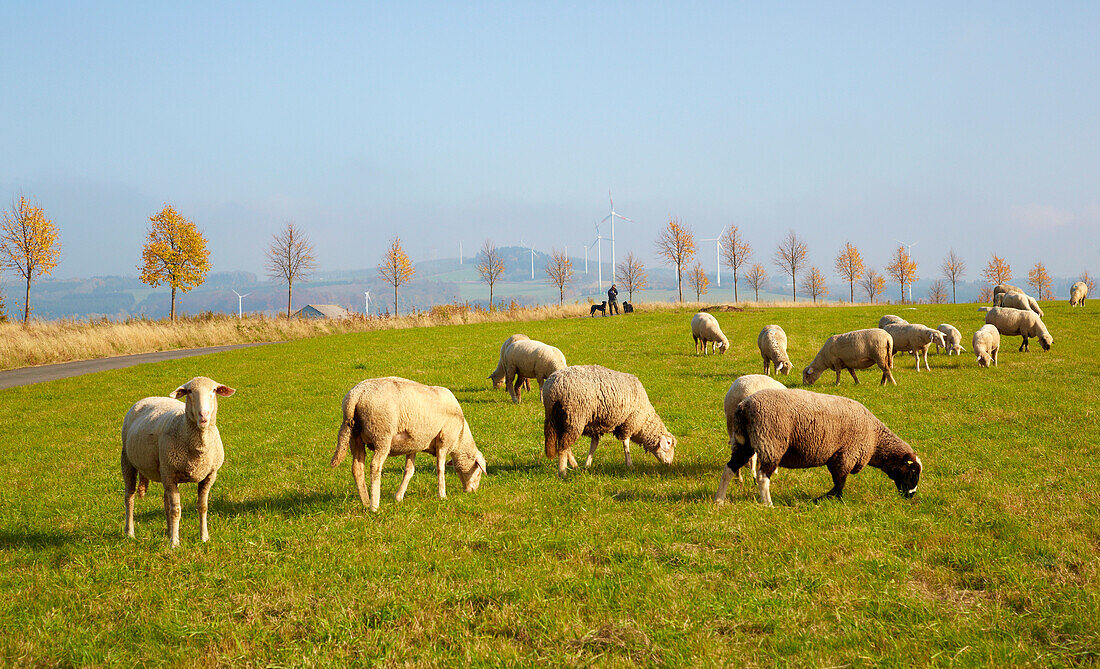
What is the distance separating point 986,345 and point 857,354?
6.86 meters

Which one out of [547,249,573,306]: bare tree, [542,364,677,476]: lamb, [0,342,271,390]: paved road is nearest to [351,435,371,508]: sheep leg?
[542,364,677,476]: lamb

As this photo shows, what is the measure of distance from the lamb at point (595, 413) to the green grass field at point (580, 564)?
0.42m

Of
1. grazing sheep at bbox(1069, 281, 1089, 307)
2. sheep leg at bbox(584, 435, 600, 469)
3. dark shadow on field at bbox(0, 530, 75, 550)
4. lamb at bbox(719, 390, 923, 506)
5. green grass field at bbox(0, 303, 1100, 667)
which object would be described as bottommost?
dark shadow on field at bbox(0, 530, 75, 550)

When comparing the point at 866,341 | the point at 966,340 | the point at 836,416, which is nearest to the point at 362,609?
the point at 836,416

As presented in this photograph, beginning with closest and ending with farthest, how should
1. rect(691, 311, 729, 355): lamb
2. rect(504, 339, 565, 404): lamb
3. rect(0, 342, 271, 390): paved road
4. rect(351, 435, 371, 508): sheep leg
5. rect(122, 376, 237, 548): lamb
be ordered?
1. rect(122, 376, 237, 548): lamb
2. rect(351, 435, 371, 508): sheep leg
3. rect(504, 339, 565, 404): lamb
4. rect(0, 342, 271, 390): paved road
5. rect(691, 311, 729, 355): lamb

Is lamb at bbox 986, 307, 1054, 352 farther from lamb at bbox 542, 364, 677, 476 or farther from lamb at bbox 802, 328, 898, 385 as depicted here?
lamb at bbox 542, 364, 677, 476

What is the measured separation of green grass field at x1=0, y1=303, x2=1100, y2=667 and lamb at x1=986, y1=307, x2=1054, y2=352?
46.2ft

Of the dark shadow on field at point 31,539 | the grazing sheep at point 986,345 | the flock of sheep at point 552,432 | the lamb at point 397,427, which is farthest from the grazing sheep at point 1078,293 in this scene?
the dark shadow on field at point 31,539

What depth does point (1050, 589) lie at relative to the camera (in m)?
5.36

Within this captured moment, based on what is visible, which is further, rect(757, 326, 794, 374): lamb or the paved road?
the paved road

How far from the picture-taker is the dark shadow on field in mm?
7543

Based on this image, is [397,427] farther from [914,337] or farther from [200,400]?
[914,337]

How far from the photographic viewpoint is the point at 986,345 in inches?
836

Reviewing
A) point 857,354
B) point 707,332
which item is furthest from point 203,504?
point 707,332
